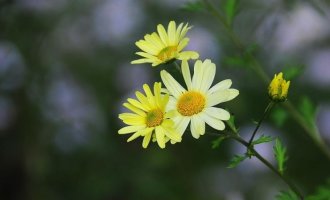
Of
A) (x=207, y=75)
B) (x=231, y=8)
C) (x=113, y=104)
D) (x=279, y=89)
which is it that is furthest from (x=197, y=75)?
(x=113, y=104)

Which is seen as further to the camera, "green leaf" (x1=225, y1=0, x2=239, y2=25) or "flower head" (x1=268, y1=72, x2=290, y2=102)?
"green leaf" (x1=225, y1=0, x2=239, y2=25)

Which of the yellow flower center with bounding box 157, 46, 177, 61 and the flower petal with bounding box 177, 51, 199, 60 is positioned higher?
the yellow flower center with bounding box 157, 46, 177, 61

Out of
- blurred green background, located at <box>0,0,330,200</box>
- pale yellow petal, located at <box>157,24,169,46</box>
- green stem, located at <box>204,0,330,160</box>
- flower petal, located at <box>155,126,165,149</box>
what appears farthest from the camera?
blurred green background, located at <box>0,0,330,200</box>

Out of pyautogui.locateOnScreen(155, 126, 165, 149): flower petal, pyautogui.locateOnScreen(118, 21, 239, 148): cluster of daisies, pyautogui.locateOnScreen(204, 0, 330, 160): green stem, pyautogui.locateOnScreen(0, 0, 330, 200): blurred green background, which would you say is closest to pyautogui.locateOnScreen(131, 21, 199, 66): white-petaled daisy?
pyautogui.locateOnScreen(118, 21, 239, 148): cluster of daisies

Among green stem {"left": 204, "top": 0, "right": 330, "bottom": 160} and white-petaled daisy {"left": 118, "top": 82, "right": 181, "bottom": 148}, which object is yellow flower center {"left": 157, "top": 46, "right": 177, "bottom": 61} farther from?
green stem {"left": 204, "top": 0, "right": 330, "bottom": 160}

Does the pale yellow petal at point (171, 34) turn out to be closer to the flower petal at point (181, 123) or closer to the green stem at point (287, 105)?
the flower petal at point (181, 123)

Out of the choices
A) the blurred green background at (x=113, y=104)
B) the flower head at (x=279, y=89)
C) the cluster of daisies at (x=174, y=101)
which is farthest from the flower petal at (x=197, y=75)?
the blurred green background at (x=113, y=104)

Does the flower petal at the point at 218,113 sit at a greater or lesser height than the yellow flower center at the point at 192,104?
lesser

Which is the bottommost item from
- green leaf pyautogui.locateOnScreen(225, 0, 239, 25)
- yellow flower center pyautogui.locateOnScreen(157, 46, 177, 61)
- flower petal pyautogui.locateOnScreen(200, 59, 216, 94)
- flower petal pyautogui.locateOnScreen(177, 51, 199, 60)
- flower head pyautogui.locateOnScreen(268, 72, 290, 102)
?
flower head pyautogui.locateOnScreen(268, 72, 290, 102)
